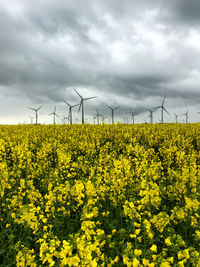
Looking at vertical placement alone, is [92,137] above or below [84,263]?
above

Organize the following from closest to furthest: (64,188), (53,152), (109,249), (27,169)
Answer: (109,249) < (64,188) < (27,169) < (53,152)

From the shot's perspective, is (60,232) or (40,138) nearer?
(60,232)

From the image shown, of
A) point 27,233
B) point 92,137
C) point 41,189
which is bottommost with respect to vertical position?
point 27,233

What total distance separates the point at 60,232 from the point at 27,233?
2.48ft

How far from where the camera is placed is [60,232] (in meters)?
3.95

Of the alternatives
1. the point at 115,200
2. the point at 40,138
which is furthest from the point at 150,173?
the point at 40,138

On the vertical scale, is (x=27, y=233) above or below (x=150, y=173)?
below

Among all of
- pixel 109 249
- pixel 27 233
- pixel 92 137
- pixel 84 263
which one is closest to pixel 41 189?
pixel 27 233

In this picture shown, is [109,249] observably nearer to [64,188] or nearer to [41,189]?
[64,188]

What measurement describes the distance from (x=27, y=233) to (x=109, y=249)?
6.29ft

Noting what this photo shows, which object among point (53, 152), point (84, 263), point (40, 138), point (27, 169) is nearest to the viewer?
point (84, 263)

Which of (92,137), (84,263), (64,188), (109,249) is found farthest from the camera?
(92,137)

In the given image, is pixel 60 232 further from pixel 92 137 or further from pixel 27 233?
pixel 92 137

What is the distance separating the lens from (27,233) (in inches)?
161
